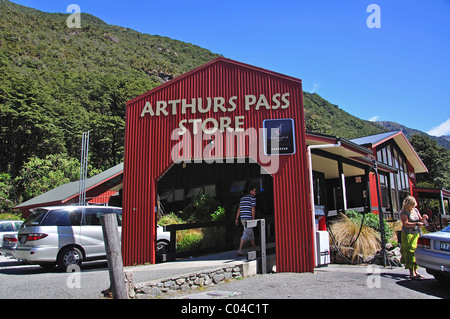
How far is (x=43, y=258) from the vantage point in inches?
316

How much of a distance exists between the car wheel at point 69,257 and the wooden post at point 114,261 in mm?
4080

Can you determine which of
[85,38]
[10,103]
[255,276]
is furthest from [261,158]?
[85,38]

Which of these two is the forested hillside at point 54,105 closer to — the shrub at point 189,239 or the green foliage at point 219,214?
the green foliage at point 219,214

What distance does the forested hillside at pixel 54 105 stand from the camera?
3416 cm

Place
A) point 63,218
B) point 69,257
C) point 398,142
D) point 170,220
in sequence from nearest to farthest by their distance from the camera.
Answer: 1. point 69,257
2. point 63,218
3. point 170,220
4. point 398,142

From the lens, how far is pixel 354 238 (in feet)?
29.6

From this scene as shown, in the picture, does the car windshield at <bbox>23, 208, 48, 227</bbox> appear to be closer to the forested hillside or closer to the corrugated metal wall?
the corrugated metal wall

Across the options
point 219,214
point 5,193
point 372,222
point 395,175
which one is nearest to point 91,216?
point 219,214

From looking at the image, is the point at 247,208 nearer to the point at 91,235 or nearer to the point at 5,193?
the point at 91,235

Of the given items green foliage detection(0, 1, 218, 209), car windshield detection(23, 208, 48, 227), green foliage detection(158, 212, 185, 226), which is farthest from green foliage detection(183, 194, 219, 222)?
green foliage detection(0, 1, 218, 209)

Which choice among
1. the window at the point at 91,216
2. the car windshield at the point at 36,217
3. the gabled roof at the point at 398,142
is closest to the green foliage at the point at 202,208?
the window at the point at 91,216

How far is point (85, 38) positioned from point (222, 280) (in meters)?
105

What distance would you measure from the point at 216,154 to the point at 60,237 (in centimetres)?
434
